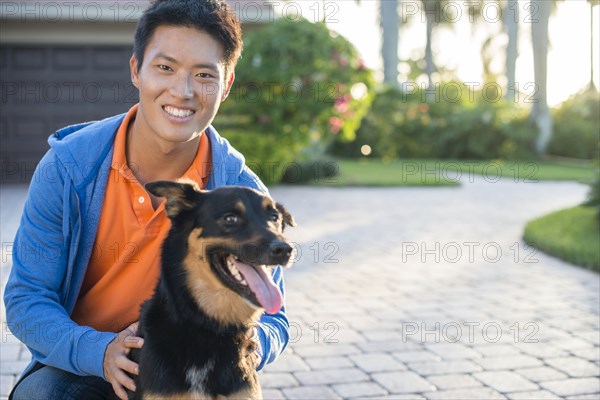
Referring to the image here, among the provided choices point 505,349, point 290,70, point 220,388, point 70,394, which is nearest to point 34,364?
point 70,394

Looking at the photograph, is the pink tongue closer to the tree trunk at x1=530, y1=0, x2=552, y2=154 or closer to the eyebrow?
the eyebrow

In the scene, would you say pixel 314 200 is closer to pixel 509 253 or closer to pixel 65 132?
pixel 509 253

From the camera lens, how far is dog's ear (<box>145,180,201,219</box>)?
9.18 feet

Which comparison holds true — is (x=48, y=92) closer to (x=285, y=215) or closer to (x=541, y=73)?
(x=285, y=215)

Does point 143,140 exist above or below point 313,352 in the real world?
above

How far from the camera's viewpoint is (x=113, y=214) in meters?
3.20

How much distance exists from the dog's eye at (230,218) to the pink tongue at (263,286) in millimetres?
155

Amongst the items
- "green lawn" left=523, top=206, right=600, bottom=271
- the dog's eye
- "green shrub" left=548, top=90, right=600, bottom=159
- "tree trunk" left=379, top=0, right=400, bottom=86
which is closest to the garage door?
"green lawn" left=523, top=206, right=600, bottom=271

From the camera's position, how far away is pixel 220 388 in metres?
2.79

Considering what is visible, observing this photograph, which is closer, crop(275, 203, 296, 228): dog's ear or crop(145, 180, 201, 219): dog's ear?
crop(145, 180, 201, 219): dog's ear

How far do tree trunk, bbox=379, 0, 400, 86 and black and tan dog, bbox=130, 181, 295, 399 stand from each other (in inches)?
1130

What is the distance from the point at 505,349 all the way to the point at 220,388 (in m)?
3.30

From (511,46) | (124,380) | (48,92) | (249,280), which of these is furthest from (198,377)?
(511,46)

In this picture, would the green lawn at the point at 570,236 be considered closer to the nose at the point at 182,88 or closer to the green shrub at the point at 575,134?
the nose at the point at 182,88
